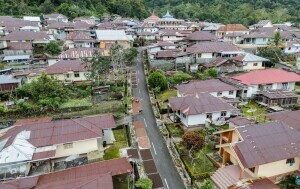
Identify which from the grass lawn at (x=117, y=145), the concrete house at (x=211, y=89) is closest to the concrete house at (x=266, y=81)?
the concrete house at (x=211, y=89)

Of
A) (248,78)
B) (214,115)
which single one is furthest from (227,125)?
(248,78)

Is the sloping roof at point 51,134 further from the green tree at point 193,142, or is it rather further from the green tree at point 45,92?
the green tree at point 193,142

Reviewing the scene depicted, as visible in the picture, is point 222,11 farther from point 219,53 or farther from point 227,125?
point 227,125

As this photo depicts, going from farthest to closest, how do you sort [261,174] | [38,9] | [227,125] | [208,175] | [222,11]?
[222,11] → [38,9] → [227,125] → [208,175] → [261,174]

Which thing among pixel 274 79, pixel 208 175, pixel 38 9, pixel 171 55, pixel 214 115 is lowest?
pixel 208 175

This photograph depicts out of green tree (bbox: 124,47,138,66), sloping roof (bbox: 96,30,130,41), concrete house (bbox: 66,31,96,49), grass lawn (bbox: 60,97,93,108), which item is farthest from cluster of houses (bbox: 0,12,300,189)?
green tree (bbox: 124,47,138,66)

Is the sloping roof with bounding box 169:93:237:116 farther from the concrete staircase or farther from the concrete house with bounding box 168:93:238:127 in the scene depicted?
the concrete staircase
